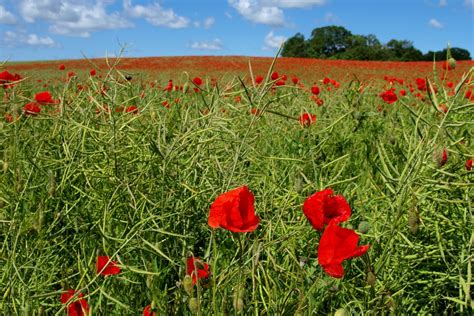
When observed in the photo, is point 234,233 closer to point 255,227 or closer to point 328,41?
point 255,227

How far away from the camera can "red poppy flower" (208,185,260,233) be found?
0.87m

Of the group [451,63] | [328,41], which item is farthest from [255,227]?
[328,41]

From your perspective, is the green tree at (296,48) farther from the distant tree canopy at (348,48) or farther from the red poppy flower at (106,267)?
the red poppy flower at (106,267)

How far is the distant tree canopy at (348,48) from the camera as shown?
122ft

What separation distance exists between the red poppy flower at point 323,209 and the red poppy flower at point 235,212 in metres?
0.11

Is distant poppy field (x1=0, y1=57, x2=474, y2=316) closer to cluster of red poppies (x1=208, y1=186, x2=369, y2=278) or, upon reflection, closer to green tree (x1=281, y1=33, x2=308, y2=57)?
cluster of red poppies (x1=208, y1=186, x2=369, y2=278)

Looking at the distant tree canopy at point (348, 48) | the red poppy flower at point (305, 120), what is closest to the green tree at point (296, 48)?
the distant tree canopy at point (348, 48)

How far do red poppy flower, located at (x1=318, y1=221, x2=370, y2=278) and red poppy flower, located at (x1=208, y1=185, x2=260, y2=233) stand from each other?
0.12 metres

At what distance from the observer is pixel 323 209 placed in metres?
0.96

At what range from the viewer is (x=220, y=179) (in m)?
1.45

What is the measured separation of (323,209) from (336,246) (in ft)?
0.31

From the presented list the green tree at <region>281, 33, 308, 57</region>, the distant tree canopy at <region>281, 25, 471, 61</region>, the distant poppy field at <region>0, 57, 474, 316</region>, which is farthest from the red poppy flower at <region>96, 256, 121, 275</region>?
the green tree at <region>281, 33, 308, 57</region>

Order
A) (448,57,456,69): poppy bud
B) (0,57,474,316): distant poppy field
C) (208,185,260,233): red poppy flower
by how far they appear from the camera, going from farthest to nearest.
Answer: (448,57,456,69): poppy bud < (0,57,474,316): distant poppy field < (208,185,260,233): red poppy flower

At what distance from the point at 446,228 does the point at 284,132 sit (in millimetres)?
1226
